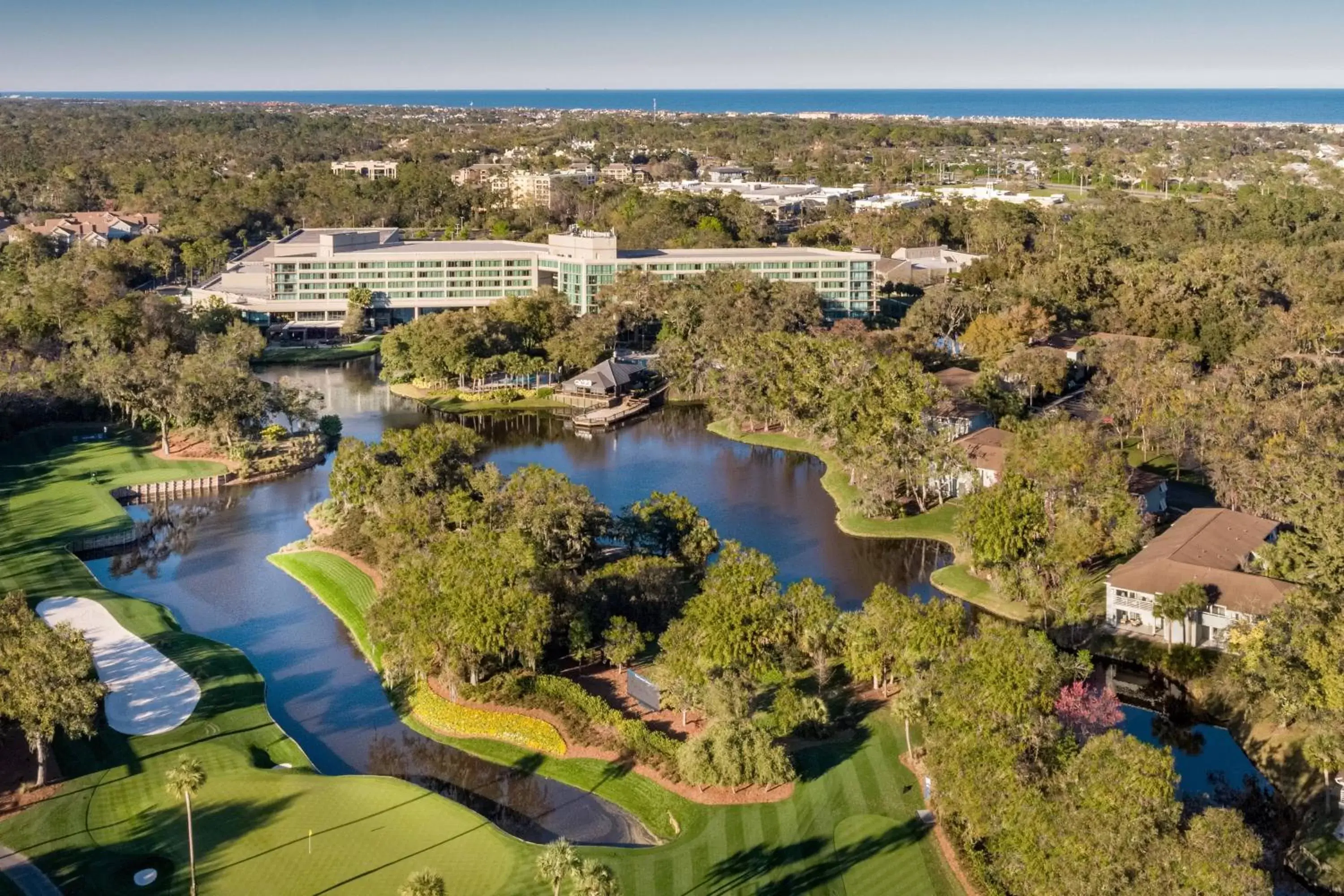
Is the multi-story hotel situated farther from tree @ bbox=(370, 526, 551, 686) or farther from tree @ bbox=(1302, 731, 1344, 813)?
tree @ bbox=(1302, 731, 1344, 813)

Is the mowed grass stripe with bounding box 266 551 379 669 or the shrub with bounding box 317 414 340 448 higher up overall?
the shrub with bounding box 317 414 340 448

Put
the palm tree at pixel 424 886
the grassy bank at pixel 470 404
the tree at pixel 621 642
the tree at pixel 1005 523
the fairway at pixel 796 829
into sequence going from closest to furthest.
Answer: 1. the palm tree at pixel 424 886
2. the fairway at pixel 796 829
3. the tree at pixel 621 642
4. the tree at pixel 1005 523
5. the grassy bank at pixel 470 404

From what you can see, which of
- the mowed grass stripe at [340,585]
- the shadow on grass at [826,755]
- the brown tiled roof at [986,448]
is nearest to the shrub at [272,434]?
the mowed grass stripe at [340,585]

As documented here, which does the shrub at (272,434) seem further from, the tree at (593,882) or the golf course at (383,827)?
the tree at (593,882)

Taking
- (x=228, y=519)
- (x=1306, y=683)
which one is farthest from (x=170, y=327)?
(x=1306, y=683)

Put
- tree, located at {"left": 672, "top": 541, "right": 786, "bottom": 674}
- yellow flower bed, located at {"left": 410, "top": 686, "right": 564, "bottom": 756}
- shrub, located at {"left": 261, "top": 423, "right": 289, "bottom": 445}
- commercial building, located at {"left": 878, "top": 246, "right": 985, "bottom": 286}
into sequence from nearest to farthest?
1. yellow flower bed, located at {"left": 410, "top": 686, "right": 564, "bottom": 756}
2. tree, located at {"left": 672, "top": 541, "right": 786, "bottom": 674}
3. shrub, located at {"left": 261, "top": 423, "right": 289, "bottom": 445}
4. commercial building, located at {"left": 878, "top": 246, "right": 985, "bottom": 286}

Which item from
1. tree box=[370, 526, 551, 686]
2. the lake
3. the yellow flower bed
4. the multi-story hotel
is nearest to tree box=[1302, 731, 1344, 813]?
the lake
